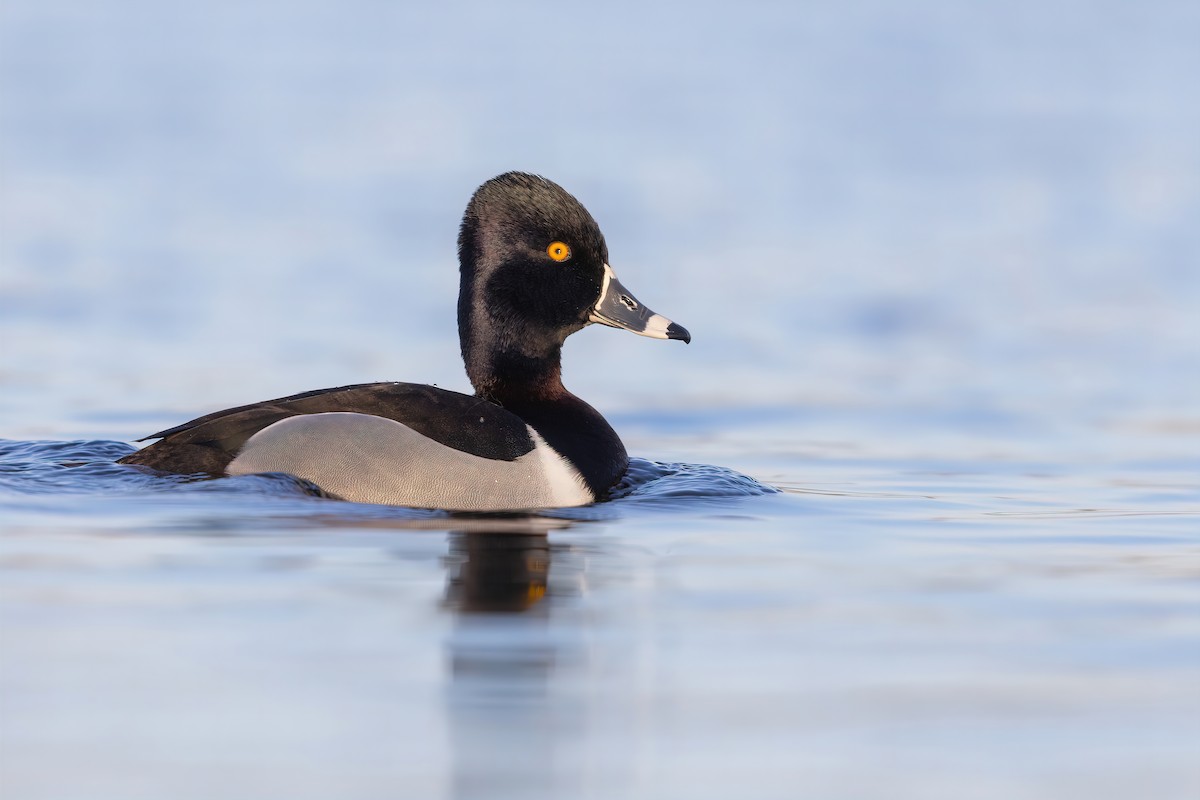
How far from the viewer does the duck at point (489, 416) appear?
714 centimetres

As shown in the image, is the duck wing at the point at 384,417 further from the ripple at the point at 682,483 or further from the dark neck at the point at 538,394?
the ripple at the point at 682,483

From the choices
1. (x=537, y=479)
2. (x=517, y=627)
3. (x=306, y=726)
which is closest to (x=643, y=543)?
(x=537, y=479)

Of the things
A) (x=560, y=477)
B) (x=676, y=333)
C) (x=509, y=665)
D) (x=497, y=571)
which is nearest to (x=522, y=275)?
(x=676, y=333)

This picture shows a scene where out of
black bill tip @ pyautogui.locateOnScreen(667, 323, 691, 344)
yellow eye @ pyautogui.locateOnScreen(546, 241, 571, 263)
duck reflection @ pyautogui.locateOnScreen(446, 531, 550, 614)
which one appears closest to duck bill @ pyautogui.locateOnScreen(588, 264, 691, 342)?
black bill tip @ pyautogui.locateOnScreen(667, 323, 691, 344)

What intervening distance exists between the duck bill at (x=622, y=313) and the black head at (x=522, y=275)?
7 centimetres

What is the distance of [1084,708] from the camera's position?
4.28 meters

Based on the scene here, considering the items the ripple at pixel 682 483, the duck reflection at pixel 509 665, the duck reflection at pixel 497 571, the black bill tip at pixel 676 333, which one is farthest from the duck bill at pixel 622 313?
the duck reflection at pixel 509 665

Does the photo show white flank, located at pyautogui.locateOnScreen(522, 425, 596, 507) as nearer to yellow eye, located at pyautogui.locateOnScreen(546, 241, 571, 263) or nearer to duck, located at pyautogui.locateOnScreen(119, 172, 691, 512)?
duck, located at pyautogui.locateOnScreen(119, 172, 691, 512)

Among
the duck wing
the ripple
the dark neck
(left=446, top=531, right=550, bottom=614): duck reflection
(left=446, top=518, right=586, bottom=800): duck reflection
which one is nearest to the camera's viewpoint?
(left=446, top=518, right=586, bottom=800): duck reflection

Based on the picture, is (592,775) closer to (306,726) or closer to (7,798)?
(306,726)

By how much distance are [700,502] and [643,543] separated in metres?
1.18

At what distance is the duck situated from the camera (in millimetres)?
7141

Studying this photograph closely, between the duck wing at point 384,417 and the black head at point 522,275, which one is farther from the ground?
the black head at point 522,275

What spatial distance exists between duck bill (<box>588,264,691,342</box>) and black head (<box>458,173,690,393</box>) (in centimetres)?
7
